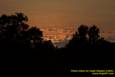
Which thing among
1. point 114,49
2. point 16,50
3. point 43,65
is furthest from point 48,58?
point 114,49

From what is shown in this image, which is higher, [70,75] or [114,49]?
[114,49]

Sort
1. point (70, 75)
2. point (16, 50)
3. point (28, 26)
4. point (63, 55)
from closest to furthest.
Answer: point (70, 75) → point (63, 55) → point (16, 50) → point (28, 26)

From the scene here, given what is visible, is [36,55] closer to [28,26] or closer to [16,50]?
[16,50]

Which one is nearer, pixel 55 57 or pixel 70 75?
pixel 70 75

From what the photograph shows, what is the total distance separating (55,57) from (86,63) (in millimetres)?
1813

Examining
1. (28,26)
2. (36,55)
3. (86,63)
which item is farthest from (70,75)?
(28,26)

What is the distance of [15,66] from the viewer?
23828 millimetres

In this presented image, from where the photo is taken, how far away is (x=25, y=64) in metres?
24.1

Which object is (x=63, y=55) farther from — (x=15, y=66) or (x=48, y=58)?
(x=15, y=66)

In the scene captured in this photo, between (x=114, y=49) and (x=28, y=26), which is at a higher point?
(x=28, y=26)

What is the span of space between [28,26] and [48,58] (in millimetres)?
17331

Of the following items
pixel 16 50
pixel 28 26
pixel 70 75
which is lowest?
pixel 70 75

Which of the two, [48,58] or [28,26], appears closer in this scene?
[48,58]

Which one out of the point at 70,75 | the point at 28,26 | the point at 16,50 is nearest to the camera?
the point at 70,75
